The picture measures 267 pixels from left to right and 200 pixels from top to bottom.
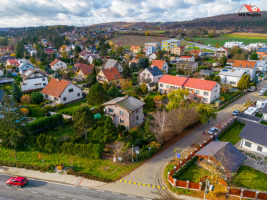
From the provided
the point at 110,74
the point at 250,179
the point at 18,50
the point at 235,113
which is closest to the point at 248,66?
the point at 235,113

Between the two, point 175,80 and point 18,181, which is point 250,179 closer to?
point 18,181

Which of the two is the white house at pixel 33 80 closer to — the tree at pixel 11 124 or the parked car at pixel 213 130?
the tree at pixel 11 124

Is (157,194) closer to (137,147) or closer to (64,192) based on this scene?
(137,147)

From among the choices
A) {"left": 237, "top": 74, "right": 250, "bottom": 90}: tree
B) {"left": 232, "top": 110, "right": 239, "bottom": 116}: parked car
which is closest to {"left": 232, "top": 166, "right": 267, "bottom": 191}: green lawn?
{"left": 232, "top": 110, "right": 239, "bottom": 116}: parked car

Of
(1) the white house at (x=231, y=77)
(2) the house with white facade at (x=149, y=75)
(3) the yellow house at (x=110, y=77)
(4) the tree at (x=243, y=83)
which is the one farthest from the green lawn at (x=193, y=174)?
(1) the white house at (x=231, y=77)

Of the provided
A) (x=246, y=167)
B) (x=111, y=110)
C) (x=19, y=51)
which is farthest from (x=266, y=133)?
(x=19, y=51)
